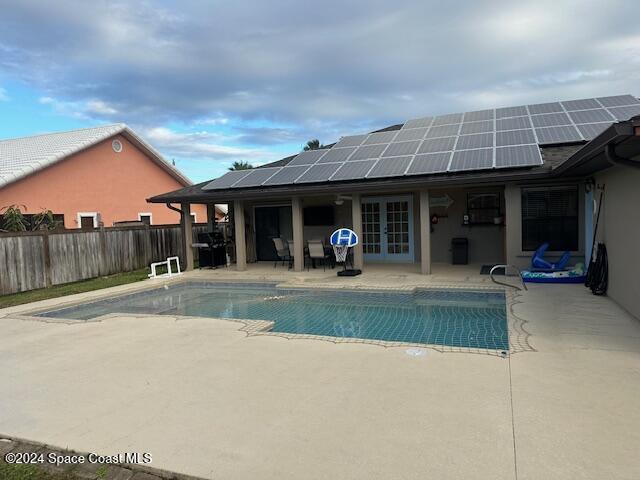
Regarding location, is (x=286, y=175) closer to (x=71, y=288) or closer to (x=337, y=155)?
(x=337, y=155)

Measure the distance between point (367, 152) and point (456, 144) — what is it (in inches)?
110

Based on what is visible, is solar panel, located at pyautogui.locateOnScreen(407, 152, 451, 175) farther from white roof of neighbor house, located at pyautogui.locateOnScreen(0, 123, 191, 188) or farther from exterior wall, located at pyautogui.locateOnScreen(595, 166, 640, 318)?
white roof of neighbor house, located at pyautogui.locateOnScreen(0, 123, 191, 188)

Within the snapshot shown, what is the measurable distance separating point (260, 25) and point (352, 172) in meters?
4.86

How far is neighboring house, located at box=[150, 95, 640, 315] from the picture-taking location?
30.6 feet

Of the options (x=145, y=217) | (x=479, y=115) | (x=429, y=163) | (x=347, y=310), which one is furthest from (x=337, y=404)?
(x=145, y=217)

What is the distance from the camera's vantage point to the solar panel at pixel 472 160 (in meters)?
10.7

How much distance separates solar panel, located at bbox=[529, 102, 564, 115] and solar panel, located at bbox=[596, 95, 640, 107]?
120 cm

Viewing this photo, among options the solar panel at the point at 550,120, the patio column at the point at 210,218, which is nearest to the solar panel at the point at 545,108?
the solar panel at the point at 550,120

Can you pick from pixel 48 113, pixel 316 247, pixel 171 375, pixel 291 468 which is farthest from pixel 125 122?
pixel 291 468

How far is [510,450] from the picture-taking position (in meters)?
A: 2.98

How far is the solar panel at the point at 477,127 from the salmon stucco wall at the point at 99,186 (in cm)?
1647

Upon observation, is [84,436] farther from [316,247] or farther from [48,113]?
[48,113]

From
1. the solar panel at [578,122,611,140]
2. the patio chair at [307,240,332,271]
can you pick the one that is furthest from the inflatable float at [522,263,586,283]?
the patio chair at [307,240,332,271]

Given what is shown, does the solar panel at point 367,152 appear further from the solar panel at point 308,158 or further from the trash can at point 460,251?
the trash can at point 460,251
